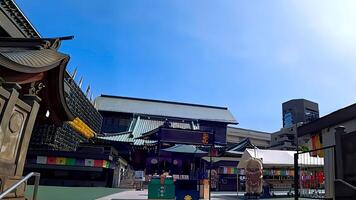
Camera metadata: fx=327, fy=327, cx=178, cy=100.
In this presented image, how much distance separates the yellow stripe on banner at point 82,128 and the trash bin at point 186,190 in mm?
14603

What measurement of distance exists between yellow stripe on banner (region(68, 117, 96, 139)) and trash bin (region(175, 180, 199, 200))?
14.6m

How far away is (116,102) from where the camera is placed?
47.7 metres

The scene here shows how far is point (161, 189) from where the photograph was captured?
A: 14.6 meters

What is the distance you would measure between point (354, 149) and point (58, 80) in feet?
24.2

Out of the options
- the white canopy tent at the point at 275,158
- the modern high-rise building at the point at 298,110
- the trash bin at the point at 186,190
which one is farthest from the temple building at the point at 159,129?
the modern high-rise building at the point at 298,110

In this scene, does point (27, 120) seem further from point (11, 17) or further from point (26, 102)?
point (11, 17)

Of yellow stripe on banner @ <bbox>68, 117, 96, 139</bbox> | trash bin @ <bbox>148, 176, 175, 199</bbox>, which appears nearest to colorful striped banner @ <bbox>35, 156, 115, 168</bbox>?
yellow stripe on banner @ <bbox>68, 117, 96, 139</bbox>

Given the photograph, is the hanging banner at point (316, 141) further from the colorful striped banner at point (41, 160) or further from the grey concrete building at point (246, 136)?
the grey concrete building at point (246, 136)

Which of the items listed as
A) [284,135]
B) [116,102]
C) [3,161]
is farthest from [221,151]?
[284,135]

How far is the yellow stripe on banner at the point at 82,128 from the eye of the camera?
2635 cm

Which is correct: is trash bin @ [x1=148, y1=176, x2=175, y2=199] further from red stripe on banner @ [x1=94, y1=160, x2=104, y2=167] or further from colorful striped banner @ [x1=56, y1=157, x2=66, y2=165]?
colorful striped banner @ [x1=56, y1=157, x2=66, y2=165]

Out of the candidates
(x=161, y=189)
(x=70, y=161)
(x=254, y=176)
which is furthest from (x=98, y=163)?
(x=254, y=176)

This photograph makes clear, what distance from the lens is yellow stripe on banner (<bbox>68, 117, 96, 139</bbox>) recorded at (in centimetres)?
2635

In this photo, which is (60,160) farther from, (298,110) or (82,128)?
(298,110)
